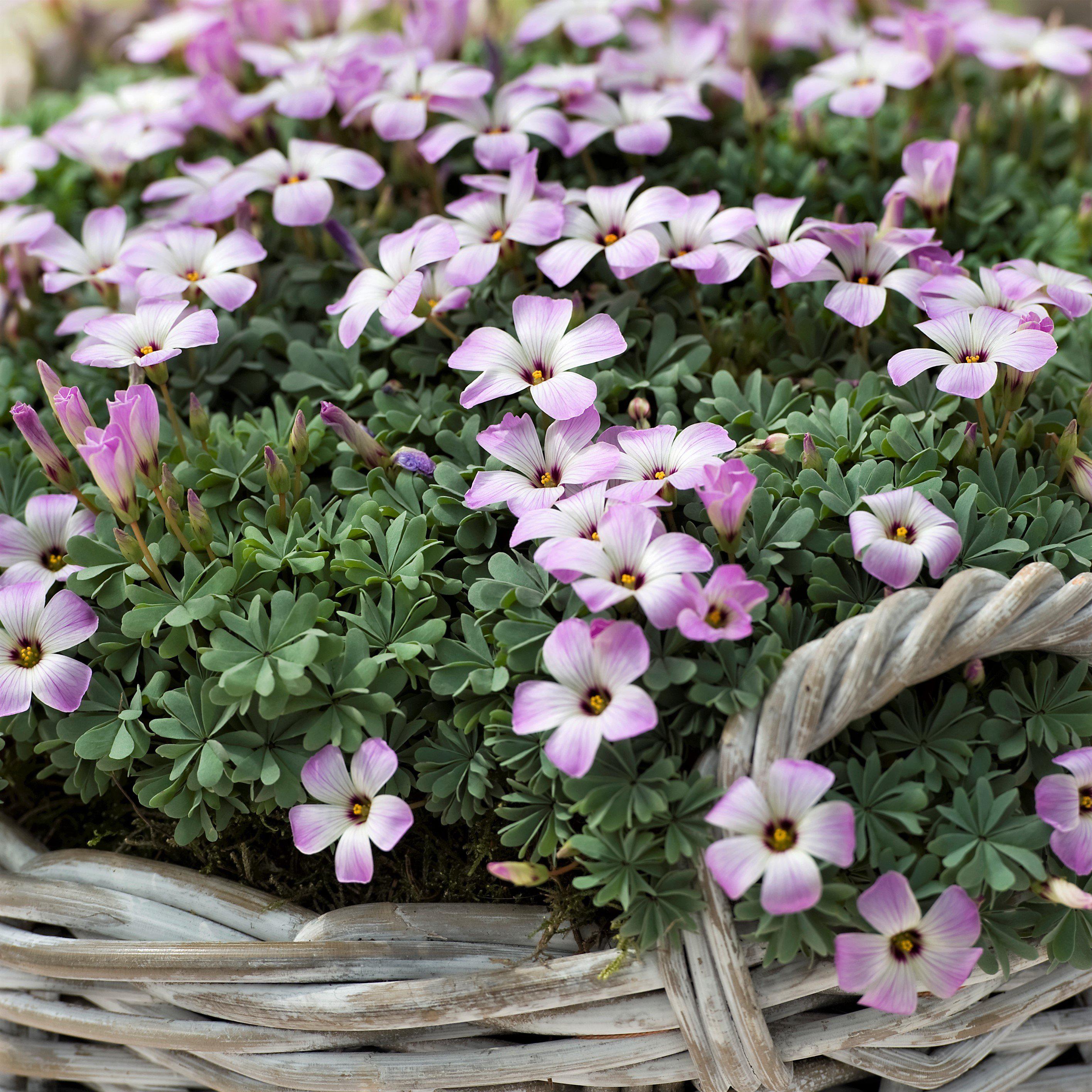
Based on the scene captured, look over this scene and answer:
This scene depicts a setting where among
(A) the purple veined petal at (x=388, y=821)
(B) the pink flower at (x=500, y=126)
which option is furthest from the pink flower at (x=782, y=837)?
(B) the pink flower at (x=500, y=126)

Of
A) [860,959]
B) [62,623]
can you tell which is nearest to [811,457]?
[860,959]

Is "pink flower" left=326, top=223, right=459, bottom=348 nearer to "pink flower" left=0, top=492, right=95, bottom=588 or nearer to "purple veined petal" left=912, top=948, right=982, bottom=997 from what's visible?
"pink flower" left=0, top=492, right=95, bottom=588

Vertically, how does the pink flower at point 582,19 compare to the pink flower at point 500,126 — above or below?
above

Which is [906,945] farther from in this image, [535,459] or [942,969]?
[535,459]

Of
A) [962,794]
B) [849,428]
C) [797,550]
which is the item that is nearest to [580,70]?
[849,428]

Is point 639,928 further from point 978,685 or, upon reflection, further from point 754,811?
point 978,685

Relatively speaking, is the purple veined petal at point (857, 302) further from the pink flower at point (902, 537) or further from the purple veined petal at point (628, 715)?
the purple veined petal at point (628, 715)
